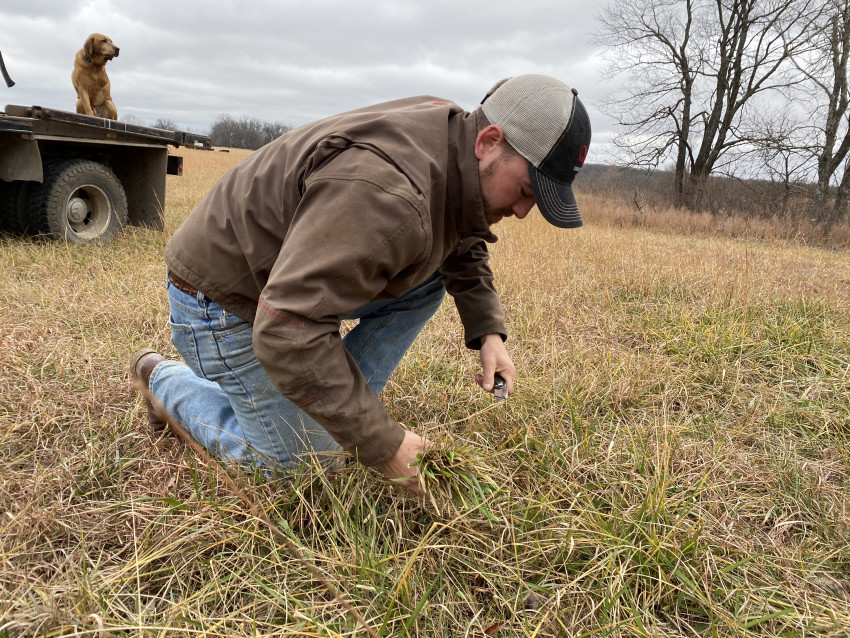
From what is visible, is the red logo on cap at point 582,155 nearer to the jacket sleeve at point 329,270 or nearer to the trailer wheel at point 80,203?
the jacket sleeve at point 329,270

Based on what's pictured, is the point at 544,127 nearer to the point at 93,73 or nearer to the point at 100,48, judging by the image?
the point at 100,48

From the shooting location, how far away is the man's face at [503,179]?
57.9 inches

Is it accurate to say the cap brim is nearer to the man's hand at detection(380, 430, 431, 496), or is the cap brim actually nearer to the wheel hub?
the man's hand at detection(380, 430, 431, 496)

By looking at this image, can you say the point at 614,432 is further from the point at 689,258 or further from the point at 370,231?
the point at 689,258

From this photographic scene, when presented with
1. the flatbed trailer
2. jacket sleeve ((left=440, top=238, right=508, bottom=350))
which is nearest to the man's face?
jacket sleeve ((left=440, top=238, right=508, bottom=350))

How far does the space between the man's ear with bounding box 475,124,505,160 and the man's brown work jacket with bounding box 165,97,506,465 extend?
23mm

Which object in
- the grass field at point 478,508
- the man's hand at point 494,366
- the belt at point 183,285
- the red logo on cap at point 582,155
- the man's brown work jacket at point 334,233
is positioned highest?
the red logo on cap at point 582,155

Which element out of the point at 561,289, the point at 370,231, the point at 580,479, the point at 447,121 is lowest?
the point at 580,479

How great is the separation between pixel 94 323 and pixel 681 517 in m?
3.20

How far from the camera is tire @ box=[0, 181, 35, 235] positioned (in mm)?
5043

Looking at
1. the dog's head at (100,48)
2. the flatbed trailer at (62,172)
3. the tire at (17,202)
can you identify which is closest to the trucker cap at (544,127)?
the flatbed trailer at (62,172)

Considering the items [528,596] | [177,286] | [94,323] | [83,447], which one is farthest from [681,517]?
[94,323]

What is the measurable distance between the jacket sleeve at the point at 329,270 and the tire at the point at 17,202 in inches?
198

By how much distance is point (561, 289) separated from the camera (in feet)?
14.2
